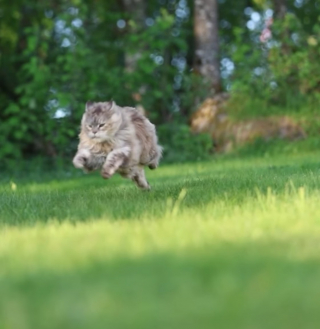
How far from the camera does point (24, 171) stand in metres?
17.6

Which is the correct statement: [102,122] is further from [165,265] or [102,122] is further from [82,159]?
[165,265]

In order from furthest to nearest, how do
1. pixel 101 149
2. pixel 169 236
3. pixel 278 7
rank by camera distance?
pixel 278 7 → pixel 101 149 → pixel 169 236

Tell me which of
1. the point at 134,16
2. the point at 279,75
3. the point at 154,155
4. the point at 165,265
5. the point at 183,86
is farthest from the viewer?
the point at 134,16

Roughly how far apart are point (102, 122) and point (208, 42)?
432 inches

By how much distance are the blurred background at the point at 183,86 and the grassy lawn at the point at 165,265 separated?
9.68 m

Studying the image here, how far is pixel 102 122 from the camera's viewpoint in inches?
326

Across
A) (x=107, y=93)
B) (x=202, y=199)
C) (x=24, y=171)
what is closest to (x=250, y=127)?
(x=107, y=93)

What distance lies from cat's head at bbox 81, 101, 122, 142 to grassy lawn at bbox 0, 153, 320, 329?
1164 mm

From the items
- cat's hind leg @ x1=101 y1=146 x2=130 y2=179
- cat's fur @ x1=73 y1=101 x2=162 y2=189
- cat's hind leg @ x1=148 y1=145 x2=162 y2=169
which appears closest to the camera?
cat's hind leg @ x1=101 y1=146 x2=130 y2=179

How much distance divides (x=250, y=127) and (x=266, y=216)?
1138 centimetres

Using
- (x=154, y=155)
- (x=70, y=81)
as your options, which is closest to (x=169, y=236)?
(x=154, y=155)

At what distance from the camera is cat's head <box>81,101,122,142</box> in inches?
326

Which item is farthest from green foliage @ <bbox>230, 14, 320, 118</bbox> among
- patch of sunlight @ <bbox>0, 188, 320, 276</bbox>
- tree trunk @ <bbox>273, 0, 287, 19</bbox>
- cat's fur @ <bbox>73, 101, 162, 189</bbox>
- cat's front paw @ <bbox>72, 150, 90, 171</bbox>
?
patch of sunlight @ <bbox>0, 188, 320, 276</bbox>

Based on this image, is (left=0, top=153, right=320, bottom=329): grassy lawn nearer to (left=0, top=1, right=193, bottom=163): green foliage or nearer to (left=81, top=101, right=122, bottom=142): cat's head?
(left=81, top=101, right=122, bottom=142): cat's head
